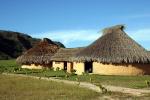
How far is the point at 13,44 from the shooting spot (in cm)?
11888

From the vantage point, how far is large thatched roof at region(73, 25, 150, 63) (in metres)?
31.8

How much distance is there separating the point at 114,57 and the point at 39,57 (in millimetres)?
13181

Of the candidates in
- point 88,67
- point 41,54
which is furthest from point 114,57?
point 41,54

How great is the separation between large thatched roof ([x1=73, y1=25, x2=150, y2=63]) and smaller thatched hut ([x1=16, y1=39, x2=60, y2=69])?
8631 millimetres

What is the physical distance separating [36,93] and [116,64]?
14.2 m

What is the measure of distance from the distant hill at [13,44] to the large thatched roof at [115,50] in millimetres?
70606

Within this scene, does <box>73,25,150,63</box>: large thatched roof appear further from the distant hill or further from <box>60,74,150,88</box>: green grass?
the distant hill

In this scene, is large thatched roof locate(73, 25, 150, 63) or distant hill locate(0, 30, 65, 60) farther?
distant hill locate(0, 30, 65, 60)

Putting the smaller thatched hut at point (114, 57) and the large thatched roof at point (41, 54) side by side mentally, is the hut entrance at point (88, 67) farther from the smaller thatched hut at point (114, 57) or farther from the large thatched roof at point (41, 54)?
the large thatched roof at point (41, 54)

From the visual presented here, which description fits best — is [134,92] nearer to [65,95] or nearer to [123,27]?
[65,95]

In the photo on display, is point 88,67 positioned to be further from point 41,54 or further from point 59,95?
point 59,95

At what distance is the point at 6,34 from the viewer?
12256 centimetres

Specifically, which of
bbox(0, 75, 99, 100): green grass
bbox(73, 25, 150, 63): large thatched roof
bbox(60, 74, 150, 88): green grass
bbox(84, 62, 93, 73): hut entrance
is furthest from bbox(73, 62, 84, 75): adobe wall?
bbox(0, 75, 99, 100): green grass

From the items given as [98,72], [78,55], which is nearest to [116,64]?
[98,72]
